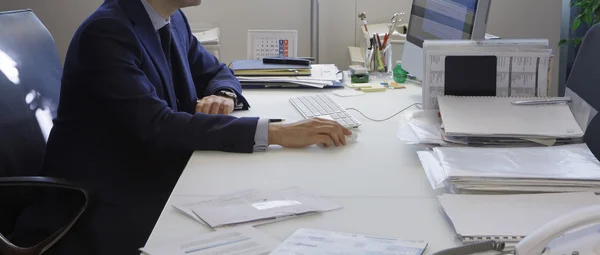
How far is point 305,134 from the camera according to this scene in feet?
5.37

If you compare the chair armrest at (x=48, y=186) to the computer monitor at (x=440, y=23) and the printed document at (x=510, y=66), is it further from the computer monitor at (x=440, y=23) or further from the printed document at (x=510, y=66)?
the computer monitor at (x=440, y=23)

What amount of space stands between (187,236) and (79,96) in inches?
27.8

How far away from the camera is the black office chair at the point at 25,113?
5.37 ft

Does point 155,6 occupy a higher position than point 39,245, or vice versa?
point 155,6

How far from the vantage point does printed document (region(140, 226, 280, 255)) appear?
41.7 inches

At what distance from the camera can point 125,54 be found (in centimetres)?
162

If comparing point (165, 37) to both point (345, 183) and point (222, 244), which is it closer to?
point (345, 183)

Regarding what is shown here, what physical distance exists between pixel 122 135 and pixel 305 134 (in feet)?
1.41

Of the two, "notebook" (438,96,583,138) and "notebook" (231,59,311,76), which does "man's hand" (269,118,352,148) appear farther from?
"notebook" (231,59,311,76)

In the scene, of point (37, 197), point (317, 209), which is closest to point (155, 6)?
point (37, 197)

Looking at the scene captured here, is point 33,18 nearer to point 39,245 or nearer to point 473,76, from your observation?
point 39,245

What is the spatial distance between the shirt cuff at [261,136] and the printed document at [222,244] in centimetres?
49

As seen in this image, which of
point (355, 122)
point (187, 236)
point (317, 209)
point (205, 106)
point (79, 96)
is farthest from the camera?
point (205, 106)

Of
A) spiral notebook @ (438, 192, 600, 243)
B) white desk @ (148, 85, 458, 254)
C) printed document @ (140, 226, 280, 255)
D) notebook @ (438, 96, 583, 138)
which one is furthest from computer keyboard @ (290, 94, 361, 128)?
printed document @ (140, 226, 280, 255)
